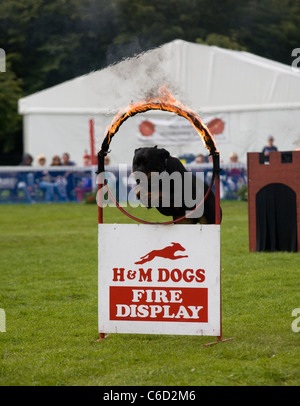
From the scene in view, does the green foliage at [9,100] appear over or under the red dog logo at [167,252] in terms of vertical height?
over

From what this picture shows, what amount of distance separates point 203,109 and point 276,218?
1337cm

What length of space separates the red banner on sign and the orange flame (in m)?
1.08

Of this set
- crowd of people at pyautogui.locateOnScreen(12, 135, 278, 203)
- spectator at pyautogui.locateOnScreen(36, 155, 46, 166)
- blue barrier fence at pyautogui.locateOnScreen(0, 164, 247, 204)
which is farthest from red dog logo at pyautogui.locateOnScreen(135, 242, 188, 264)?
spectator at pyautogui.locateOnScreen(36, 155, 46, 166)

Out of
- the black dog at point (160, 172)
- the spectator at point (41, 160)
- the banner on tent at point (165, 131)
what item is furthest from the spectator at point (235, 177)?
the black dog at point (160, 172)

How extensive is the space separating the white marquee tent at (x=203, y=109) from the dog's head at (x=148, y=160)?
14.7m

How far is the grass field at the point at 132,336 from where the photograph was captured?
439 centimetres

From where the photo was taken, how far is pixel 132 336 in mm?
5508

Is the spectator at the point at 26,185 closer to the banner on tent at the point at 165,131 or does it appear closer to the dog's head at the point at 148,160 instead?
the banner on tent at the point at 165,131

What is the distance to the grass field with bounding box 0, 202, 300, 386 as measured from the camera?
4387 mm

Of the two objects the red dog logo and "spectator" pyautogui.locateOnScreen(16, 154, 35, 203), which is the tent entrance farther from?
"spectator" pyautogui.locateOnScreen(16, 154, 35, 203)

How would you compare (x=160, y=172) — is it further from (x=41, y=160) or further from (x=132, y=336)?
(x=41, y=160)
